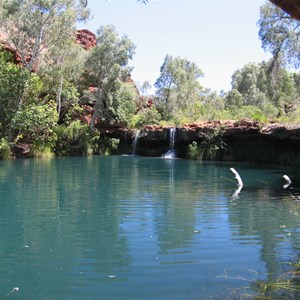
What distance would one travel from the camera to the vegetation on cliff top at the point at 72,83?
28109 millimetres

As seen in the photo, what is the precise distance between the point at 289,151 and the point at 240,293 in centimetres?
2387

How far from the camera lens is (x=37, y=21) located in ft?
95.5

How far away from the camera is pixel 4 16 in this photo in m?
29.0

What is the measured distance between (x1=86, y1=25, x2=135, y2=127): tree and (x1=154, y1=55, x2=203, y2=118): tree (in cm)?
1005

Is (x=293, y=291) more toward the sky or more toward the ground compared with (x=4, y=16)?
more toward the ground

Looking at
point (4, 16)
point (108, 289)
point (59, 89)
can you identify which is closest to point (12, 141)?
point (59, 89)

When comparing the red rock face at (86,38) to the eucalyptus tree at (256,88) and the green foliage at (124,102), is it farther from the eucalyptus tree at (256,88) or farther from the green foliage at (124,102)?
the eucalyptus tree at (256,88)

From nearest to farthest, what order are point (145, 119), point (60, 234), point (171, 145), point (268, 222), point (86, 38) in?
point (60, 234), point (268, 222), point (171, 145), point (145, 119), point (86, 38)

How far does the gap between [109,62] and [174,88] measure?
49.3ft

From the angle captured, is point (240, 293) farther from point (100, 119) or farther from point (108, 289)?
point (100, 119)

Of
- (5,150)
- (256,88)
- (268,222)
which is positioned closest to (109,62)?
(5,150)

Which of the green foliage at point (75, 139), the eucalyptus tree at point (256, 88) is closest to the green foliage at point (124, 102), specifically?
the green foliage at point (75, 139)

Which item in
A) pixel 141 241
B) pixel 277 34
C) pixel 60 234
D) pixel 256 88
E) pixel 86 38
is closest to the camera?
pixel 141 241

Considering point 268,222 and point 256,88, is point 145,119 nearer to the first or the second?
point 256,88
